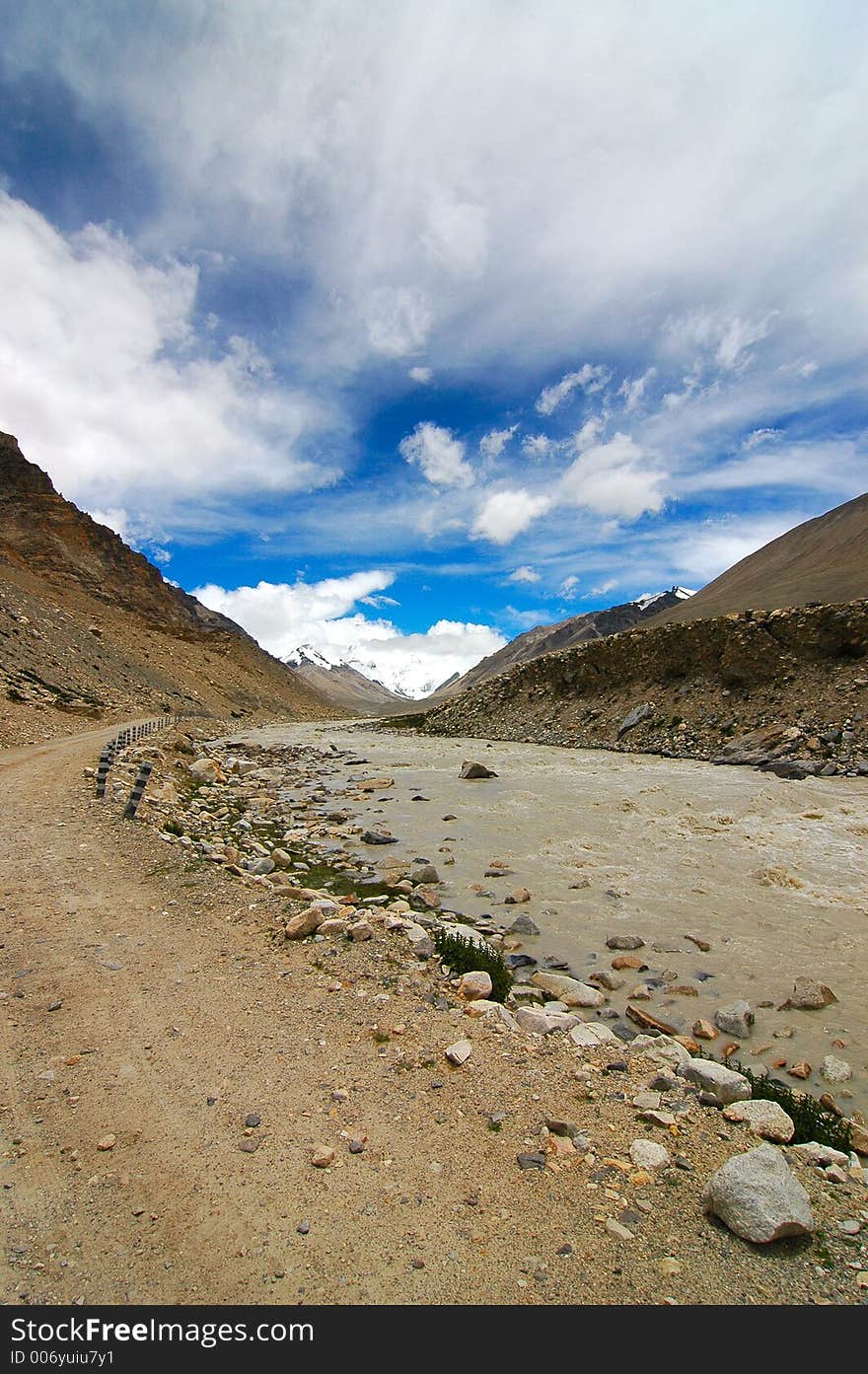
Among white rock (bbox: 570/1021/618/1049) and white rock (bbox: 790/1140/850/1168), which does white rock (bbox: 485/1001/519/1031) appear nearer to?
white rock (bbox: 570/1021/618/1049)

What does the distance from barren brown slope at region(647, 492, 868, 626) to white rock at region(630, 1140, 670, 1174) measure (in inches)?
2534

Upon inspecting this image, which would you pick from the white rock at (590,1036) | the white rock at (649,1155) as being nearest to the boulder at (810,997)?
the white rock at (590,1036)

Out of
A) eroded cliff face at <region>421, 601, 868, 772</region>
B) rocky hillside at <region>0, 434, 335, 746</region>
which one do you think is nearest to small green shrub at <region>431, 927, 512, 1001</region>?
eroded cliff face at <region>421, 601, 868, 772</region>

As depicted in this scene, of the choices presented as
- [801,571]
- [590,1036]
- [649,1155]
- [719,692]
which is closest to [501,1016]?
[590,1036]

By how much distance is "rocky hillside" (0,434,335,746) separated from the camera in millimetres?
38625

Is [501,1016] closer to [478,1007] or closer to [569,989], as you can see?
[478,1007]

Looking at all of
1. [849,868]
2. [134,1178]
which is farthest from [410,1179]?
[849,868]

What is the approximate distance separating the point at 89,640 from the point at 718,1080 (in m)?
63.0

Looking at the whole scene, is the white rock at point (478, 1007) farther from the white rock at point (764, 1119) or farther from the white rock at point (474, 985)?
the white rock at point (764, 1119)

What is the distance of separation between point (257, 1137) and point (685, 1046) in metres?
4.16

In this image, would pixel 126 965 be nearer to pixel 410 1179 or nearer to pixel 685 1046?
pixel 410 1179

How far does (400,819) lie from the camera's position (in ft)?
57.3

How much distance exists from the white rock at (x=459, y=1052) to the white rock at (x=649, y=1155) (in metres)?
1.47

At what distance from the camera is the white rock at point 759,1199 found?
327 cm
